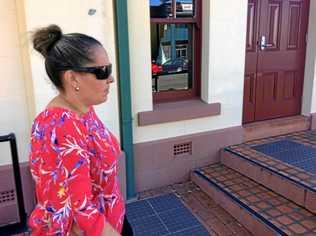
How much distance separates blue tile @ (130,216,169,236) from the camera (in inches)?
102

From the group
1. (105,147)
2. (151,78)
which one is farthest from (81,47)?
(151,78)

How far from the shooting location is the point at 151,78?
3084 mm

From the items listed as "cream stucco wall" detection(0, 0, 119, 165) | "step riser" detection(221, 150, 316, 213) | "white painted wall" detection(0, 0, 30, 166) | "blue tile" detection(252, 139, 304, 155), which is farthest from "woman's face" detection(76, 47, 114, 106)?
"blue tile" detection(252, 139, 304, 155)

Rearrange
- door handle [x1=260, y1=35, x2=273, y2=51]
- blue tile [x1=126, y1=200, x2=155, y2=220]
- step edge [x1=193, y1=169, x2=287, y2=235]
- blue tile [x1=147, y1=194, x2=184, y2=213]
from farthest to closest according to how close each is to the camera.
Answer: door handle [x1=260, y1=35, x2=273, y2=51]
blue tile [x1=147, y1=194, x2=184, y2=213]
blue tile [x1=126, y1=200, x2=155, y2=220]
step edge [x1=193, y1=169, x2=287, y2=235]

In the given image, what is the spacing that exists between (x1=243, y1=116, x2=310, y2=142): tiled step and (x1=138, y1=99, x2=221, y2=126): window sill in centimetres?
60

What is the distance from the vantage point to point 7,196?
2.67 meters

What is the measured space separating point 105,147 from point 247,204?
1931 mm

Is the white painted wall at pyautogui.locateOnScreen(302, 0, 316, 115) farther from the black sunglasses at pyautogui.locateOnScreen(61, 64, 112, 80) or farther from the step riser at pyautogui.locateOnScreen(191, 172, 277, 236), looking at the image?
the black sunglasses at pyautogui.locateOnScreen(61, 64, 112, 80)

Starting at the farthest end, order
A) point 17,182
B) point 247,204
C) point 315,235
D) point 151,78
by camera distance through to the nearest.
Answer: point 151,78
point 247,204
point 17,182
point 315,235

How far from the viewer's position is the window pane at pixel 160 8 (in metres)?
3.11

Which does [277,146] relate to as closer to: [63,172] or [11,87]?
[11,87]

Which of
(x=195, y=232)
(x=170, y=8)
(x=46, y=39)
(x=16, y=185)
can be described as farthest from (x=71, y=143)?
(x=170, y=8)

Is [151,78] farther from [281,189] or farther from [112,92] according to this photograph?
[281,189]

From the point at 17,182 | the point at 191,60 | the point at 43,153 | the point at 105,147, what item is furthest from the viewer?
the point at 191,60
